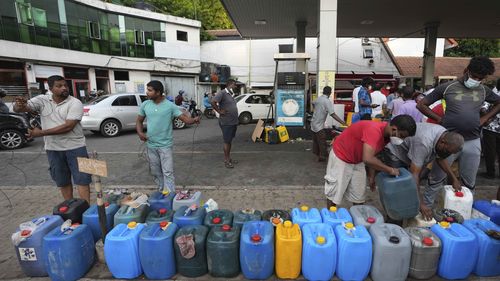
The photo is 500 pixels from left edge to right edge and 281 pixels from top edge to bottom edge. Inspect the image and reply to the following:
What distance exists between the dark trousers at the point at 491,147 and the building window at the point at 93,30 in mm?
18493

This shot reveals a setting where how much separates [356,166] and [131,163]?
201 inches

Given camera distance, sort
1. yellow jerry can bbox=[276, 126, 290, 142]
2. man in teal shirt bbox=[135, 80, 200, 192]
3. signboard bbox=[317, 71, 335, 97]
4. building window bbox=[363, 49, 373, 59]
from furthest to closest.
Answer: building window bbox=[363, 49, 373, 59] < yellow jerry can bbox=[276, 126, 290, 142] < signboard bbox=[317, 71, 335, 97] < man in teal shirt bbox=[135, 80, 200, 192]

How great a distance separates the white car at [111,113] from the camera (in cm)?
960

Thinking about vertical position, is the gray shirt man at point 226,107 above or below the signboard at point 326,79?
below

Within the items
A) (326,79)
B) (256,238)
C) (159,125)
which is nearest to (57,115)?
(159,125)

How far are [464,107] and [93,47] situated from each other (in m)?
18.3

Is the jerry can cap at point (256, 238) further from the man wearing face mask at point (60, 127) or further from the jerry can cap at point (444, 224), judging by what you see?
the man wearing face mask at point (60, 127)

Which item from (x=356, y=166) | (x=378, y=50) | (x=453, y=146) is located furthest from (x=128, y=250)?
(x=378, y=50)

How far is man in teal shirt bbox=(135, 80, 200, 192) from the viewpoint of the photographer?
3768 millimetres

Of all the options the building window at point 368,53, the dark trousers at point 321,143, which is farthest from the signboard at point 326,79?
the building window at point 368,53

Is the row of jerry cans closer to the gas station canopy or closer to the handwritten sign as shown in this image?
the handwritten sign

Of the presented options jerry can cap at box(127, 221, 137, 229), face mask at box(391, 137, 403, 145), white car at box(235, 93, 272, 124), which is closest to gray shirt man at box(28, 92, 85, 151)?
jerry can cap at box(127, 221, 137, 229)

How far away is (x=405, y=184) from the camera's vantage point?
2.59m

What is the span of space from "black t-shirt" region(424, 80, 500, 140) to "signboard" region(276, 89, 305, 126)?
5.41m
